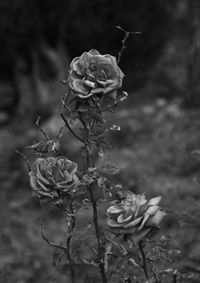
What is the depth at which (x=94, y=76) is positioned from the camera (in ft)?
7.82

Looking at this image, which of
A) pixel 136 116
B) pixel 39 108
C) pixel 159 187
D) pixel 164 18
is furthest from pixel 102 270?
pixel 164 18

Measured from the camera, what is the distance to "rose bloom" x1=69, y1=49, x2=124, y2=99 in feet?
7.74

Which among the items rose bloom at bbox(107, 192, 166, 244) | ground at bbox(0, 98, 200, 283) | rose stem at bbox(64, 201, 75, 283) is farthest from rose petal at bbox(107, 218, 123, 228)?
ground at bbox(0, 98, 200, 283)

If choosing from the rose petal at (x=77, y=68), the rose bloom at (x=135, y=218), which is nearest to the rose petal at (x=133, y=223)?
the rose bloom at (x=135, y=218)

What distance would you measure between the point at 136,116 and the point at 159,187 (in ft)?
5.74

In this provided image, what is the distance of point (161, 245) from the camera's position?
2596 mm

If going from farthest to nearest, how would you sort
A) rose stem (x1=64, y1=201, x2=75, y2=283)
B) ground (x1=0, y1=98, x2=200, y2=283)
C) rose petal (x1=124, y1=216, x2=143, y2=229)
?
ground (x1=0, y1=98, x2=200, y2=283), rose stem (x1=64, y1=201, x2=75, y2=283), rose petal (x1=124, y1=216, x2=143, y2=229)

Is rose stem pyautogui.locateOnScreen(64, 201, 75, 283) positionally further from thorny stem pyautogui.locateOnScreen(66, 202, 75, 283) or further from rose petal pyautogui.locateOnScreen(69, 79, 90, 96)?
rose petal pyautogui.locateOnScreen(69, 79, 90, 96)

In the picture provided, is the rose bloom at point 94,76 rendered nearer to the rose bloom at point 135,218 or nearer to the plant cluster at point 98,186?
the plant cluster at point 98,186

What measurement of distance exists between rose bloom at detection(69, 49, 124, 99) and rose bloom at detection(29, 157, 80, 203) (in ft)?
0.93

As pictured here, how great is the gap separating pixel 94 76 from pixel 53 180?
15.6 inches

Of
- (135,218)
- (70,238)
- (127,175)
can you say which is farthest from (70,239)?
(127,175)

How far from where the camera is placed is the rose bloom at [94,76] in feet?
7.74

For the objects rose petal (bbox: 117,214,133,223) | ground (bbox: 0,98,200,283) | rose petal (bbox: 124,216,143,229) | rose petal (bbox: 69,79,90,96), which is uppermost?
ground (bbox: 0,98,200,283)
